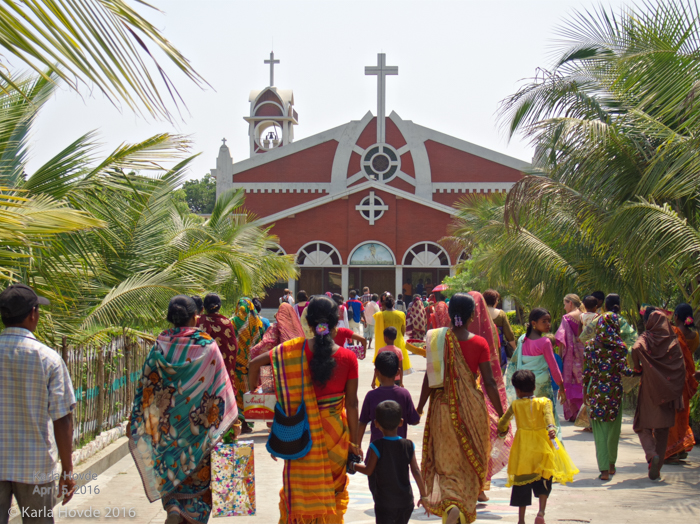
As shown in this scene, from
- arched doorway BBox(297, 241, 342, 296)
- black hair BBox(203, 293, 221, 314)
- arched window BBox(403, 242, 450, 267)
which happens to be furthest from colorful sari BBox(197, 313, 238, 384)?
arched window BBox(403, 242, 450, 267)

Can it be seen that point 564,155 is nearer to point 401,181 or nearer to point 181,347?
point 181,347

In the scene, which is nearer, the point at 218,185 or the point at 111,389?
the point at 111,389

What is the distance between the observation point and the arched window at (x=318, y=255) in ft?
111

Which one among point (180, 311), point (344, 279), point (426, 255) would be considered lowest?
point (180, 311)

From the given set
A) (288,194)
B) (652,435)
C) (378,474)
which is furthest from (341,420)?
(288,194)

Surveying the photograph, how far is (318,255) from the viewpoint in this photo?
1335 inches

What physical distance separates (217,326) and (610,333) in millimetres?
4214

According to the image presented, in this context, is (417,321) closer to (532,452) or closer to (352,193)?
(532,452)

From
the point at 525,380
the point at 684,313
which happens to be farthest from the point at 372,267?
the point at 525,380

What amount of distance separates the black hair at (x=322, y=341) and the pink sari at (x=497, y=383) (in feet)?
6.34

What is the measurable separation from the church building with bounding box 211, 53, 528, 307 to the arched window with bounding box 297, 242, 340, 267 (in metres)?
0.05

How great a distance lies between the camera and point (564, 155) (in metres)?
10.1

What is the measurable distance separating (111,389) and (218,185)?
2920 centimetres

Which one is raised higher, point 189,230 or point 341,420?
point 189,230
